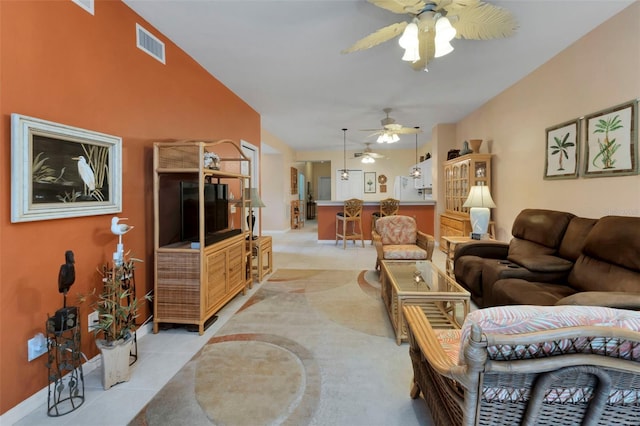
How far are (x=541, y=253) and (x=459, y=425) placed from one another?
2455 millimetres

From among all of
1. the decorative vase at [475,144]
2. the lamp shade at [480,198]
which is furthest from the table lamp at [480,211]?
the decorative vase at [475,144]

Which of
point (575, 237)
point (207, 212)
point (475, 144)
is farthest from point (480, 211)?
point (207, 212)

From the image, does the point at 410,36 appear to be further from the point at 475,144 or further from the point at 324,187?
the point at 324,187

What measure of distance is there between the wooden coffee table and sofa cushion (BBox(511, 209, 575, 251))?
1.06 metres

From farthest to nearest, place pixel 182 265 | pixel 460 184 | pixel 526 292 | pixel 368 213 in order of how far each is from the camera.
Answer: pixel 368 213 → pixel 460 184 → pixel 182 265 → pixel 526 292

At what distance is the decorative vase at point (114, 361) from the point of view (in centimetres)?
184

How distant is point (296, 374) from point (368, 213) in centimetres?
527

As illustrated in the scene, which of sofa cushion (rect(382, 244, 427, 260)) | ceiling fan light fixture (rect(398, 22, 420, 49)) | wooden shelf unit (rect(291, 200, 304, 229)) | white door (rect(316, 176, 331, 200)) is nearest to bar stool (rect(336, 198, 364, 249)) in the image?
sofa cushion (rect(382, 244, 427, 260))

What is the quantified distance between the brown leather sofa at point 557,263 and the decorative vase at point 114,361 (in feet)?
8.36

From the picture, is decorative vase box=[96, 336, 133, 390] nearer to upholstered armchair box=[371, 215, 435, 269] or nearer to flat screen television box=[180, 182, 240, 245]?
flat screen television box=[180, 182, 240, 245]

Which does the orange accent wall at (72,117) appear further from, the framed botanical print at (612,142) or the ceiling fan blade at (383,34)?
the framed botanical print at (612,142)

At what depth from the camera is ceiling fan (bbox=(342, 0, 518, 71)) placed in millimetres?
1831

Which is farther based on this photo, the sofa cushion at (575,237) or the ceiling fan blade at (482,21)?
the sofa cushion at (575,237)

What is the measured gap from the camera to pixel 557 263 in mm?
2551
